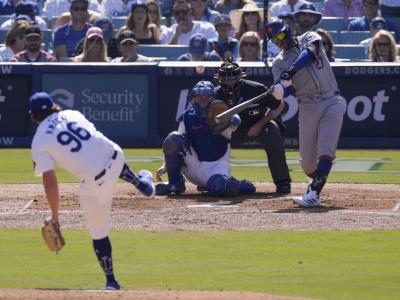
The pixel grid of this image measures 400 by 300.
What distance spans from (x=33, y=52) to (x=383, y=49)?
18.0 ft

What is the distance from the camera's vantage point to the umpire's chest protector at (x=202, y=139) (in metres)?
13.2

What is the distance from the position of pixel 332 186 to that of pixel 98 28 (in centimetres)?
608

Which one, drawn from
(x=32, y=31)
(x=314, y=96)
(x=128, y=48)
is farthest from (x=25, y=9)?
(x=314, y=96)

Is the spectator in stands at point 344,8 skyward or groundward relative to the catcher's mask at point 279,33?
groundward

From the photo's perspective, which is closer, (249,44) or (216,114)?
(216,114)

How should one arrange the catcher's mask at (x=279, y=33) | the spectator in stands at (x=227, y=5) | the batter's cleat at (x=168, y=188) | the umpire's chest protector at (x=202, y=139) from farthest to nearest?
1. the spectator in stands at (x=227, y=5)
2. the batter's cleat at (x=168, y=188)
3. the umpire's chest protector at (x=202, y=139)
4. the catcher's mask at (x=279, y=33)

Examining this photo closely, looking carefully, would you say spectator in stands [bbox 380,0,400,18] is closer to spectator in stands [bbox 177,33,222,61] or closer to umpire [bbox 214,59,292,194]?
spectator in stands [bbox 177,33,222,61]

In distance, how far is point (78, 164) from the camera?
8.32 m

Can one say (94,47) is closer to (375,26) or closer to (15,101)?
(15,101)

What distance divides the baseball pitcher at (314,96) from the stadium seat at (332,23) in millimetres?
Result: 8257

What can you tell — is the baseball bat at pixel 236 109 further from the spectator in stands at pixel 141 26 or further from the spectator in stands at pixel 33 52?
the spectator in stands at pixel 141 26

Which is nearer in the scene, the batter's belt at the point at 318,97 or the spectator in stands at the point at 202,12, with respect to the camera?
the batter's belt at the point at 318,97

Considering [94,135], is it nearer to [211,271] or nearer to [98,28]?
[211,271]

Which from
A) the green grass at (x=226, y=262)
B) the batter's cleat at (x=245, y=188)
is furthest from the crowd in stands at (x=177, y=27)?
the green grass at (x=226, y=262)
